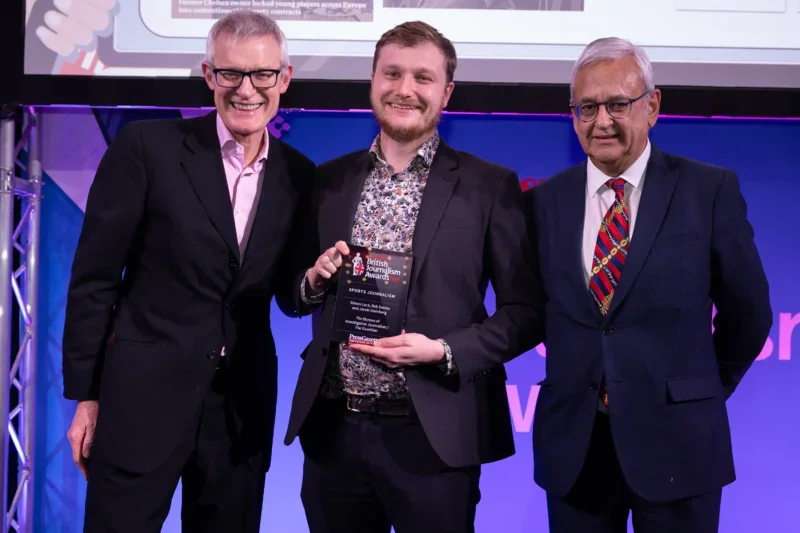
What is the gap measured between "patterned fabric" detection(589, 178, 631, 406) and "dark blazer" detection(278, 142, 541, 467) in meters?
0.19

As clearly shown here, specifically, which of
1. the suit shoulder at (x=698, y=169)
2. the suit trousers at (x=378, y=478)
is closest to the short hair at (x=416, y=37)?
the suit shoulder at (x=698, y=169)

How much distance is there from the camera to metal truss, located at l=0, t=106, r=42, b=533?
308cm

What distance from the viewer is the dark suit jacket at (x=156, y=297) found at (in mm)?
2096

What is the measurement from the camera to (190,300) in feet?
6.98

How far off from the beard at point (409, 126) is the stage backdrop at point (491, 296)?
146 centimetres

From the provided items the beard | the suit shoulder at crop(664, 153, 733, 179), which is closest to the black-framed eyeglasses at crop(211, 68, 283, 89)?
the beard

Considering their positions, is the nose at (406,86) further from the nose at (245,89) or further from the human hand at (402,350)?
the human hand at (402,350)

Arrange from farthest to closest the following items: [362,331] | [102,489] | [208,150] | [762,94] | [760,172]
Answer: [760,172]
[762,94]
[208,150]
[102,489]
[362,331]

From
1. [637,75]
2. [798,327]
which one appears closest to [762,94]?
[798,327]

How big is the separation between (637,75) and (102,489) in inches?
73.5

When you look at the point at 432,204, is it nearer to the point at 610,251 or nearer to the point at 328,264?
the point at 328,264

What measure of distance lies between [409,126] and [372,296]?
1.63ft

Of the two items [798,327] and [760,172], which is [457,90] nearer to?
[760,172]

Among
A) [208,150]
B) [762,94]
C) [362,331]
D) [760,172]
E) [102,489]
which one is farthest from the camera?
[760,172]
